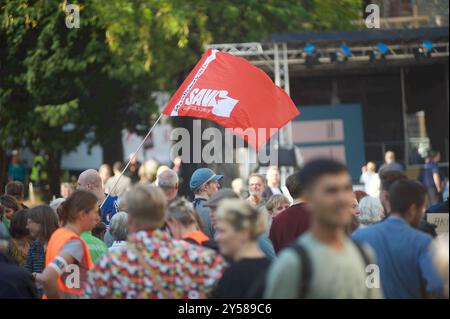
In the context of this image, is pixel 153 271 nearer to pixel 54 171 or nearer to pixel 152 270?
pixel 152 270

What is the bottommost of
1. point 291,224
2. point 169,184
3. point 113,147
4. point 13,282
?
point 13,282

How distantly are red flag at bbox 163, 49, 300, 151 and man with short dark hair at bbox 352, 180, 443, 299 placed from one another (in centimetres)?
419

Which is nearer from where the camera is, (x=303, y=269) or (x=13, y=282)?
(x=303, y=269)

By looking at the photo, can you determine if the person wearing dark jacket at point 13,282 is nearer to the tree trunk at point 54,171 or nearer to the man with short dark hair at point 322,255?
the man with short dark hair at point 322,255

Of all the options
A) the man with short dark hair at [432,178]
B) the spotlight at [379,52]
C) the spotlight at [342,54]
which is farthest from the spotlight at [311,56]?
the man with short dark hair at [432,178]

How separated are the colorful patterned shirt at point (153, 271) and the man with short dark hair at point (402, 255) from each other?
0.98 meters

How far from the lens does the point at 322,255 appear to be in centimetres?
452

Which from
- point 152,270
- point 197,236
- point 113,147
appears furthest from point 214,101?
point 113,147

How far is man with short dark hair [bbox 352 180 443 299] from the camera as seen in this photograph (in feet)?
19.2

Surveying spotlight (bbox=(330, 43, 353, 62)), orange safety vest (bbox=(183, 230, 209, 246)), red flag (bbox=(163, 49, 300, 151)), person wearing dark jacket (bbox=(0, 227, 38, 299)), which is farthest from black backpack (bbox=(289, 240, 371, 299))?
spotlight (bbox=(330, 43, 353, 62))

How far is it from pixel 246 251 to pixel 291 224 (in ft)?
8.64

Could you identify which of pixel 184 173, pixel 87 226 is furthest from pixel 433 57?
pixel 87 226
